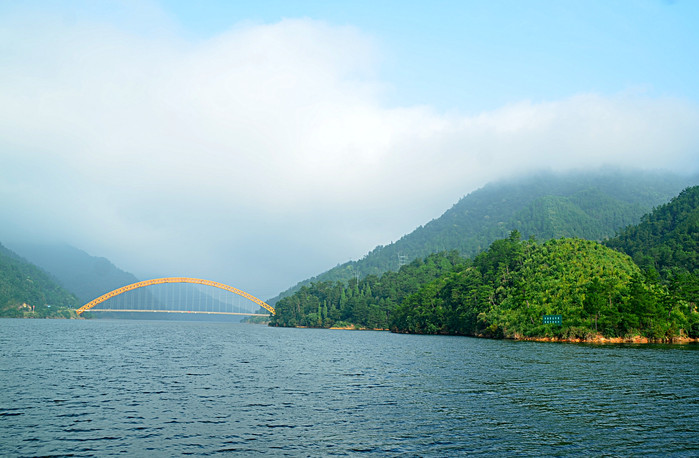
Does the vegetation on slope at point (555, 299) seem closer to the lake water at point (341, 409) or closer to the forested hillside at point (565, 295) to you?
the forested hillside at point (565, 295)

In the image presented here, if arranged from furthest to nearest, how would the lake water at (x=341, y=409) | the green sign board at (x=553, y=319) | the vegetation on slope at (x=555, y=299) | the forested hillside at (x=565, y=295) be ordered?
the green sign board at (x=553, y=319)
the forested hillside at (x=565, y=295)
the vegetation on slope at (x=555, y=299)
the lake water at (x=341, y=409)

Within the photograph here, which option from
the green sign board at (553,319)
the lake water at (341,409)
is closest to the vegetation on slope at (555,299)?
the green sign board at (553,319)

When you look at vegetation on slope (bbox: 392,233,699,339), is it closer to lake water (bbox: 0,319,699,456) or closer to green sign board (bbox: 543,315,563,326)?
green sign board (bbox: 543,315,563,326)

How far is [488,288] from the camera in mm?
152000

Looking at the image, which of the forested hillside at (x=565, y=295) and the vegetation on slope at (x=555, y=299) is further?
the forested hillside at (x=565, y=295)

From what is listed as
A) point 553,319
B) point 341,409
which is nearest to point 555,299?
point 553,319

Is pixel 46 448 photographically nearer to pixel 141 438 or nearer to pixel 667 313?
pixel 141 438

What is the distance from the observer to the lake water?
25.2 meters

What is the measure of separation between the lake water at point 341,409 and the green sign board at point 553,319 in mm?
68758

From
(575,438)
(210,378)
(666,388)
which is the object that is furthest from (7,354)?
(666,388)

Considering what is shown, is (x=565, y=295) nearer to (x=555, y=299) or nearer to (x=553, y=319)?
(x=555, y=299)

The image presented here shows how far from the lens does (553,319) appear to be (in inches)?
5027

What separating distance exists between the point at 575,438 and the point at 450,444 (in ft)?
25.7

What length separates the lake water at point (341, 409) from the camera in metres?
25.2
